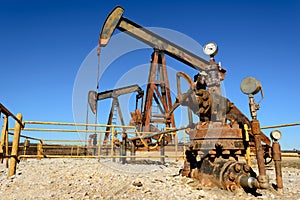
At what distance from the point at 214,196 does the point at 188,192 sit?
1.03 ft

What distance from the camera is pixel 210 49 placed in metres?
4.07

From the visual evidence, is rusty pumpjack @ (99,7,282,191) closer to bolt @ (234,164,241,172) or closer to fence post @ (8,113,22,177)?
bolt @ (234,164,241,172)

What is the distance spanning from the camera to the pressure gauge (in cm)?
402

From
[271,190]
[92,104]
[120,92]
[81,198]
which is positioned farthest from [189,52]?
[81,198]

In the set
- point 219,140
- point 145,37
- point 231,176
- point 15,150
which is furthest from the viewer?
point 145,37

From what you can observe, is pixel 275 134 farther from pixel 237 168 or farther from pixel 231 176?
pixel 231 176

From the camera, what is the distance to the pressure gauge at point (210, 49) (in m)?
4.02

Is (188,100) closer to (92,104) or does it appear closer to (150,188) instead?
(150,188)

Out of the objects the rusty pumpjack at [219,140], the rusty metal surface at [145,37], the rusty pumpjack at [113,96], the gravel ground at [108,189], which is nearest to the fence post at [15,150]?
the gravel ground at [108,189]

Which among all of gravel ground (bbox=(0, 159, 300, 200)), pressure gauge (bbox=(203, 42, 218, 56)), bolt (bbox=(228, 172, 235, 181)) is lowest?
gravel ground (bbox=(0, 159, 300, 200))

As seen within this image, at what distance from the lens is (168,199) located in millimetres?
2406

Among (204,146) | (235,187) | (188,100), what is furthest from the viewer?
(188,100)

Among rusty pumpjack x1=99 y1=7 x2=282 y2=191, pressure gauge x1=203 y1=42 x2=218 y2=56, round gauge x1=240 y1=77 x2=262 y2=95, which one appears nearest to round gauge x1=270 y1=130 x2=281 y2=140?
rusty pumpjack x1=99 y1=7 x2=282 y2=191

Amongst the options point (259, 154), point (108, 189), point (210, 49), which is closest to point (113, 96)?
point (210, 49)
